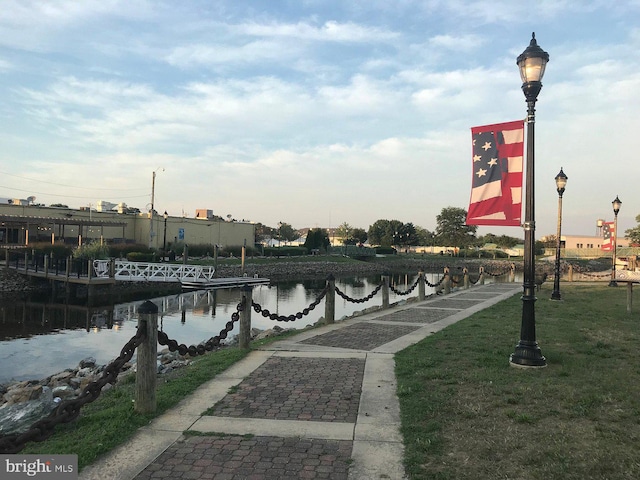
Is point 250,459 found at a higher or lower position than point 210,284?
higher

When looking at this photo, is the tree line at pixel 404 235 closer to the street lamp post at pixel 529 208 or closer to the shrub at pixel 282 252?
the shrub at pixel 282 252

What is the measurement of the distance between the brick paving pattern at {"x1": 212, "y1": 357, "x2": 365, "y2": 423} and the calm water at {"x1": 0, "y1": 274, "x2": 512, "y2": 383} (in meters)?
8.48

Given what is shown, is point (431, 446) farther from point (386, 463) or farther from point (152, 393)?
point (152, 393)

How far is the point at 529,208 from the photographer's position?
7.37 m

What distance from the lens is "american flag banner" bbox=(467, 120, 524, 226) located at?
7652 millimetres

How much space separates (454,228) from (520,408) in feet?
337

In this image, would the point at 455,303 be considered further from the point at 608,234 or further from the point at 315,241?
the point at 315,241

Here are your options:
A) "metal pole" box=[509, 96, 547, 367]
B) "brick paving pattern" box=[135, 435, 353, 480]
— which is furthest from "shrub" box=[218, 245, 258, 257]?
"brick paving pattern" box=[135, 435, 353, 480]

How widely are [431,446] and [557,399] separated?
220cm

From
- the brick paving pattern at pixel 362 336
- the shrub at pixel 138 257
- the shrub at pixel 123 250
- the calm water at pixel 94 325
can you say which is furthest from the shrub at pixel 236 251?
the brick paving pattern at pixel 362 336

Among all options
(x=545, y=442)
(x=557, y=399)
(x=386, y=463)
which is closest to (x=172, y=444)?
(x=386, y=463)

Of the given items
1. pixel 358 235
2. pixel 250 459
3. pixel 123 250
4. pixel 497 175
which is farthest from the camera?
pixel 358 235

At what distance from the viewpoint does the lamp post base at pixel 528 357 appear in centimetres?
696

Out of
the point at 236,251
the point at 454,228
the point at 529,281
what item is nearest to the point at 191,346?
the point at 529,281
